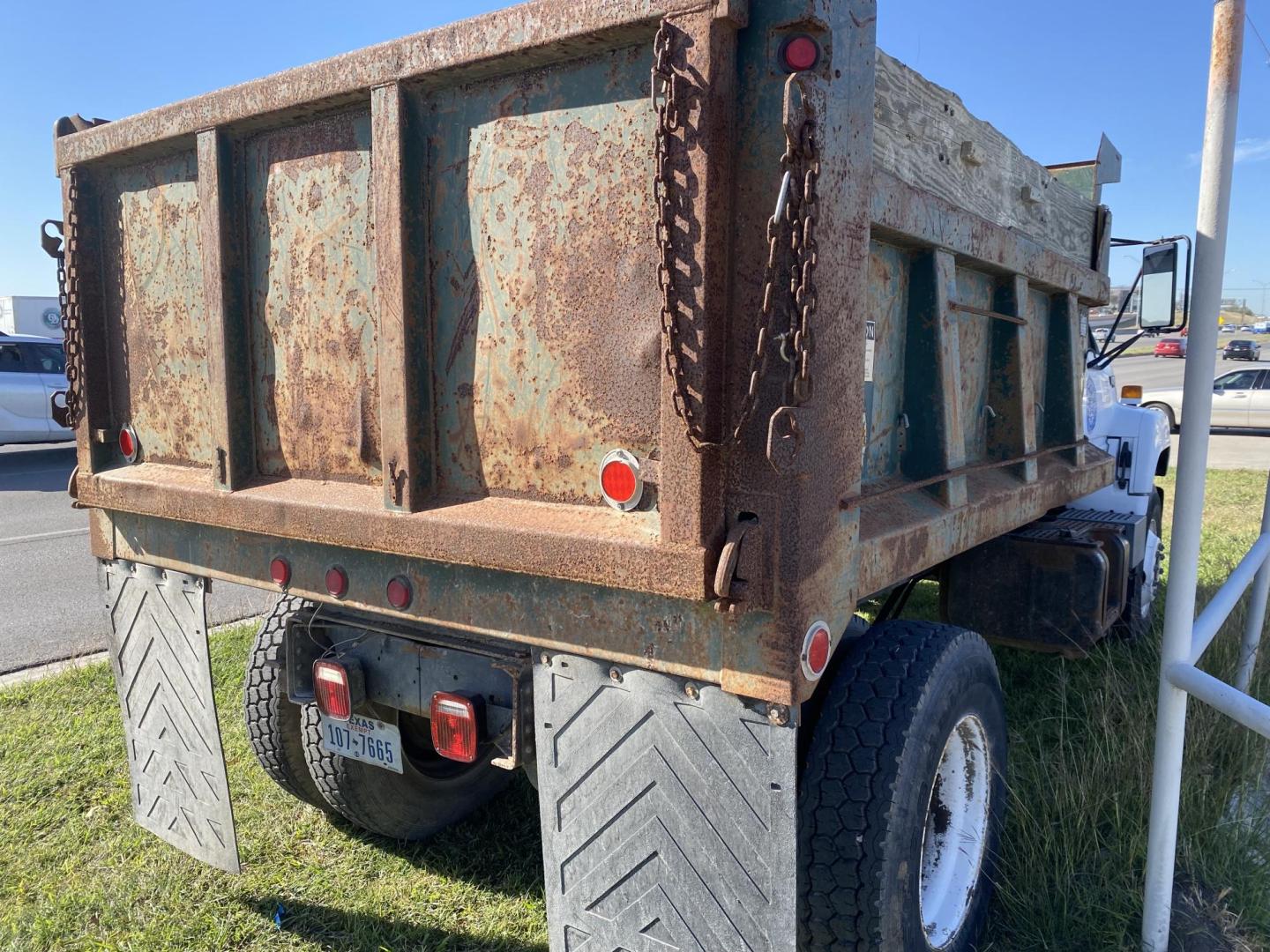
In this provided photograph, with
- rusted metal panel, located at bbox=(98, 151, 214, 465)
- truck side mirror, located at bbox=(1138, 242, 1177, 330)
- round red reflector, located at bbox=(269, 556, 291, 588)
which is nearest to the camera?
round red reflector, located at bbox=(269, 556, 291, 588)

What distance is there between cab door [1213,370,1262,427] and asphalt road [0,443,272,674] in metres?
18.8

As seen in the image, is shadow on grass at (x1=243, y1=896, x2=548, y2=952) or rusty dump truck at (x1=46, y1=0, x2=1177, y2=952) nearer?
rusty dump truck at (x1=46, y1=0, x2=1177, y2=952)

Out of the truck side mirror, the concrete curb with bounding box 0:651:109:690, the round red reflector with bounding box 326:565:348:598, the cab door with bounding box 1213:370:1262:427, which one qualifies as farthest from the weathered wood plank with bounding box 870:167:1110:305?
the cab door with bounding box 1213:370:1262:427

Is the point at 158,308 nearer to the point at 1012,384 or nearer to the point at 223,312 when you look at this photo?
the point at 223,312

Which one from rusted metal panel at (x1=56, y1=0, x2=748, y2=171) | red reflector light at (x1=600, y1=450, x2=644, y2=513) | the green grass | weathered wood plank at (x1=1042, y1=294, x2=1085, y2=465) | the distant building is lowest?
the green grass

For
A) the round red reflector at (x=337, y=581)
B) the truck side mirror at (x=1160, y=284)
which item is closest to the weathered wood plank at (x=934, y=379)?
the round red reflector at (x=337, y=581)

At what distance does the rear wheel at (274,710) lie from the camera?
3291 millimetres

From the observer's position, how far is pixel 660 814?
2059mm

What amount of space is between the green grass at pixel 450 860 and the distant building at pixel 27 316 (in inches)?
1018

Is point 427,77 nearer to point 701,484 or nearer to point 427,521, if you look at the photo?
point 427,521

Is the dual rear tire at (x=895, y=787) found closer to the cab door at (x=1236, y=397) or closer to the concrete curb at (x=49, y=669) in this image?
the concrete curb at (x=49, y=669)

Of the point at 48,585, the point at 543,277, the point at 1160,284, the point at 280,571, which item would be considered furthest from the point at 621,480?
the point at 48,585

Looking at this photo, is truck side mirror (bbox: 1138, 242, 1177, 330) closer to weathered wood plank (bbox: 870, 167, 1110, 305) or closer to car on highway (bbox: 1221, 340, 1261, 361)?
weathered wood plank (bbox: 870, 167, 1110, 305)

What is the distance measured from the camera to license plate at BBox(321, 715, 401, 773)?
9.28 ft
